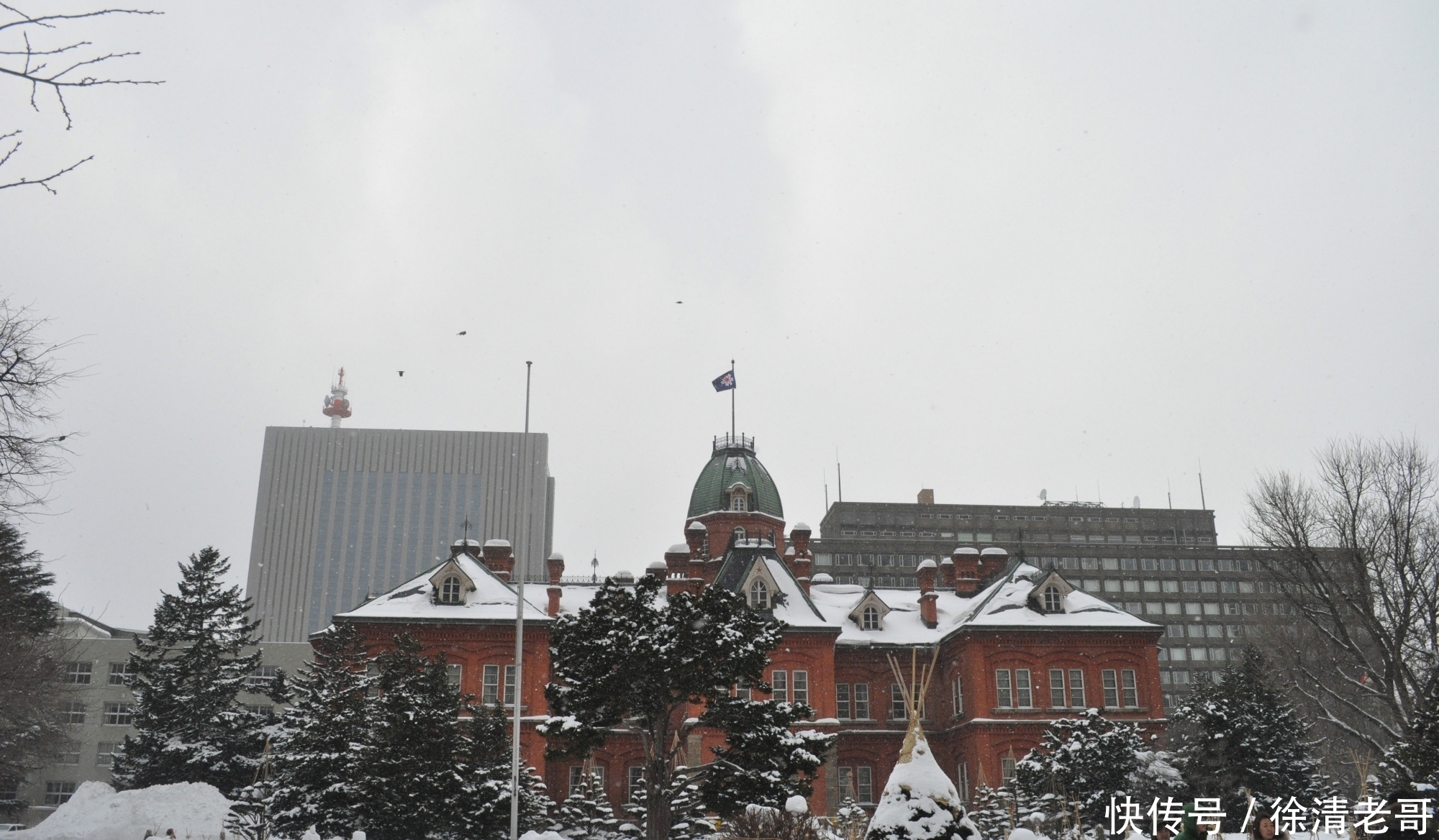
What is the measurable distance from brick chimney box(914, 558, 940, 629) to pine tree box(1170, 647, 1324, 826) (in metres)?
15.7

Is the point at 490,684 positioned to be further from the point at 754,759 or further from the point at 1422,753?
the point at 1422,753

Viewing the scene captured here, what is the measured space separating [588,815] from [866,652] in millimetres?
→ 19069

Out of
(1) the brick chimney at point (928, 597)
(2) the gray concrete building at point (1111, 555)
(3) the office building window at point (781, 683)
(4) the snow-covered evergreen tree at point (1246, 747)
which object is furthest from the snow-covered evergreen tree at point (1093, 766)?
(2) the gray concrete building at point (1111, 555)

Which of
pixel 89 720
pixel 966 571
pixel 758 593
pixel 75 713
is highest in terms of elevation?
pixel 966 571

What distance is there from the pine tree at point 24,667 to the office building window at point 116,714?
711 centimetres

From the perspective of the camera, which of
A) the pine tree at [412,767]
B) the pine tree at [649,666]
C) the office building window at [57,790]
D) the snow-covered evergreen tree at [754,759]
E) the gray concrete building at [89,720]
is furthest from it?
the office building window at [57,790]

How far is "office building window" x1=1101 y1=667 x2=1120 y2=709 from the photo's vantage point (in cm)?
4853

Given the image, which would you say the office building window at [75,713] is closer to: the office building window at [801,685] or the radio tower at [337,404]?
the office building window at [801,685]

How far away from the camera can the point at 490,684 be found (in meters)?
45.9

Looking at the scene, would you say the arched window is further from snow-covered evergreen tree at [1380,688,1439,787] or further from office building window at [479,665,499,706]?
snow-covered evergreen tree at [1380,688,1439,787]

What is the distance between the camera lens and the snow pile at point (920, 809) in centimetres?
1523

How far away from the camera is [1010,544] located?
10944 cm

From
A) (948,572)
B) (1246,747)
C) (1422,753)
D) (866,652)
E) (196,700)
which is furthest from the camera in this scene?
(948,572)

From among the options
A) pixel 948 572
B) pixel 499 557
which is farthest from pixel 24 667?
pixel 948 572
